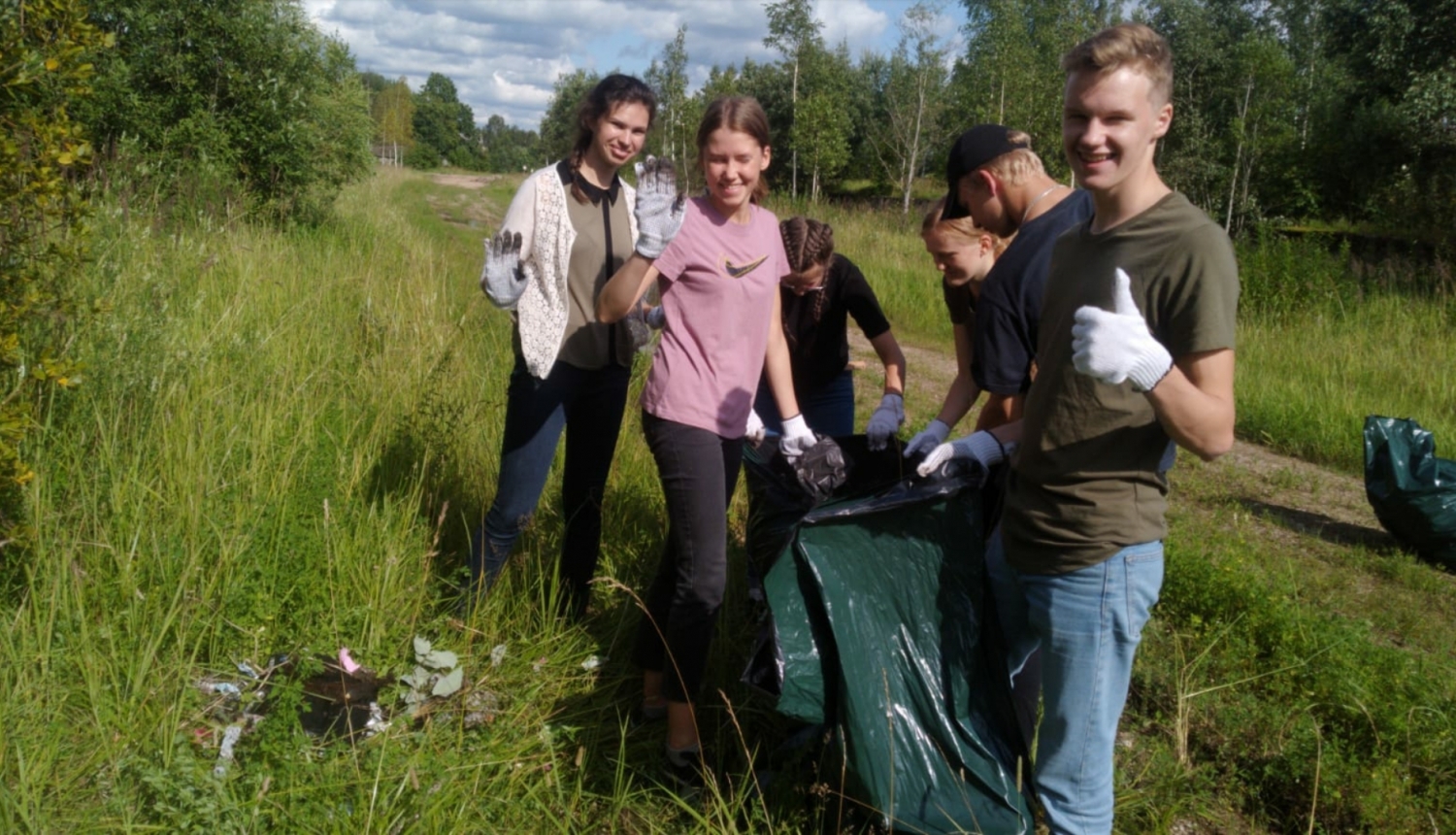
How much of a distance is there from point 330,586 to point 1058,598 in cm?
233

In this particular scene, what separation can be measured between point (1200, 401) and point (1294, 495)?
15.7 ft

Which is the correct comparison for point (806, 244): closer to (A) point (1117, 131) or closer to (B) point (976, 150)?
(B) point (976, 150)

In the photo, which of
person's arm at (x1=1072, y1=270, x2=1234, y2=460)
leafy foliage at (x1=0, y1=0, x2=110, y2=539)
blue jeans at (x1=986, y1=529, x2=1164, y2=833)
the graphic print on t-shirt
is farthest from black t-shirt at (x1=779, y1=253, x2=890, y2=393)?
leafy foliage at (x1=0, y1=0, x2=110, y2=539)

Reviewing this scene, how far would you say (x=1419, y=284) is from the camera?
39.2ft

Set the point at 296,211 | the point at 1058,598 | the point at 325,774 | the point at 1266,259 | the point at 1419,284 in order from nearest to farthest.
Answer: the point at 1058,598 < the point at 325,774 < the point at 296,211 < the point at 1266,259 < the point at 1419,284

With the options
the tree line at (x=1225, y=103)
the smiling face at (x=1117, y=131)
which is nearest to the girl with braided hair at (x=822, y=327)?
the smiling face at (x=1117, y=131)

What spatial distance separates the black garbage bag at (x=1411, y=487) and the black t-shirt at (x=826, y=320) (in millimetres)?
2900

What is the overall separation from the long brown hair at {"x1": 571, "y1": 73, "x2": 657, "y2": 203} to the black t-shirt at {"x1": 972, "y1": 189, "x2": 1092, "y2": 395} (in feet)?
4.47

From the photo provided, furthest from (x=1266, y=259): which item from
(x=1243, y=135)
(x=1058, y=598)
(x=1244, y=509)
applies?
(x=1243, y=135)

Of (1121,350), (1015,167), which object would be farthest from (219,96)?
(1121,350)

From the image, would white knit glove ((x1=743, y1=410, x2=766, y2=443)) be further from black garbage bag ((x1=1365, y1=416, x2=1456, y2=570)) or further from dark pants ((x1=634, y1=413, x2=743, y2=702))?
black garbage bag ((x1=1365, y1=416, x2=1456, y2=570))

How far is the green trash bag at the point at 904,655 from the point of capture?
2193mm

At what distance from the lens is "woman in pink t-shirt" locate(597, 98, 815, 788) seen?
2670mm

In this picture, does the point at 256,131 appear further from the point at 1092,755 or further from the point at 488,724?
the point at 1092,755
